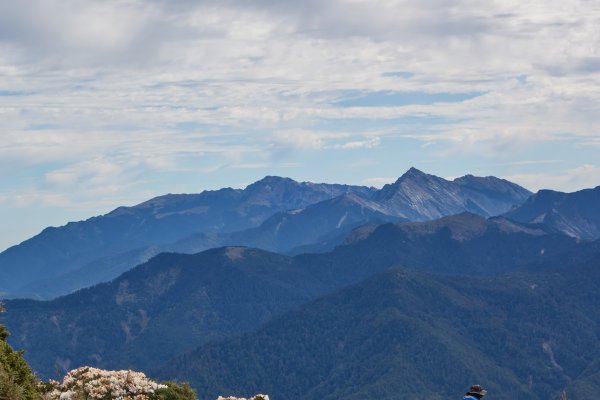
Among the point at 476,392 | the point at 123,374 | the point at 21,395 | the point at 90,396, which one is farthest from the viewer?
the point at 123,374

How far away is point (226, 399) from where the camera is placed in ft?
266

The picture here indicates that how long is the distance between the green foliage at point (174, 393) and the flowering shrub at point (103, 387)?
414 mm

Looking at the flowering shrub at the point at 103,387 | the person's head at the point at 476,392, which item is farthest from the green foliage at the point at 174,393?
the person's head at the point at 476,392

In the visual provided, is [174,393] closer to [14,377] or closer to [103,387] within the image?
[103,387]

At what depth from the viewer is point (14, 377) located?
2805 inches

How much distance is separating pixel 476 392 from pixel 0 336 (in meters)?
41.9

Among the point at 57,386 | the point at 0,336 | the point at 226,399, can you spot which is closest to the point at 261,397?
the point at 226,399

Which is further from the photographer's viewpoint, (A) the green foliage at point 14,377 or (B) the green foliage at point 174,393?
(B) the green foliage at point 174,393

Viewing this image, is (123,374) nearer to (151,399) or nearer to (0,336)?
(151,399)

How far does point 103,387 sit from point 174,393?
580cm

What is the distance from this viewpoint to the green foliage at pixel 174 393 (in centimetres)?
7642

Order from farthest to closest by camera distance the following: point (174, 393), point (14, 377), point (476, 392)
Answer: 1. point (174, 393)
2. point (14, 377)
3. point (476, 392)

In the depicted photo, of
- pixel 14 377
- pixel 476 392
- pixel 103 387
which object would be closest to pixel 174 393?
pixel 103 387

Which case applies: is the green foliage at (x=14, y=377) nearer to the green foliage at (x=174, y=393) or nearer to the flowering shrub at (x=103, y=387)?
the flowering shrub at (x=103, y=387)
